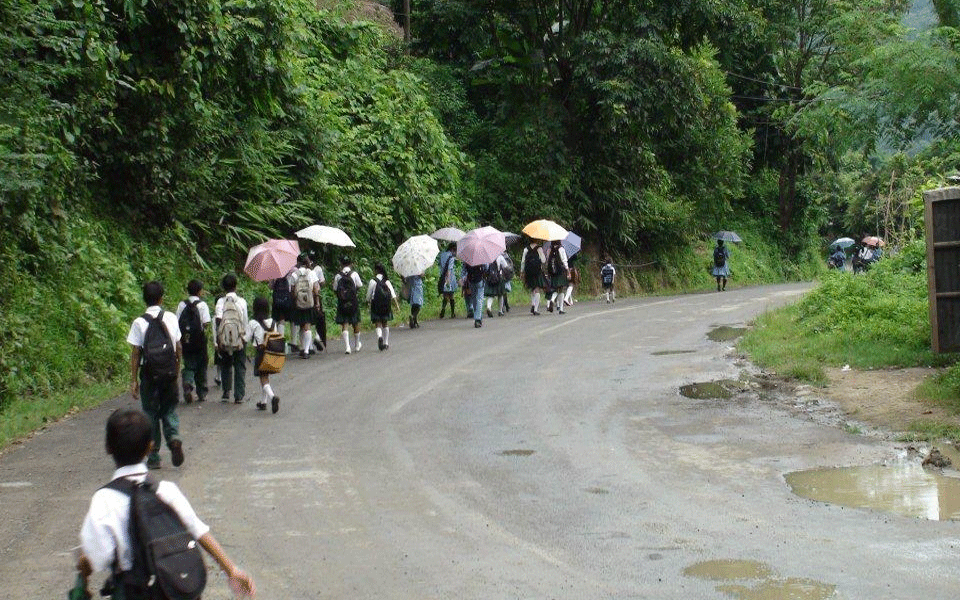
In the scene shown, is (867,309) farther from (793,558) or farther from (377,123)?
(377,123)

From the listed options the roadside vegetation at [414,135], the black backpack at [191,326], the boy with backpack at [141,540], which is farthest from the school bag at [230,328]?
the boy with backpack at [141,540]

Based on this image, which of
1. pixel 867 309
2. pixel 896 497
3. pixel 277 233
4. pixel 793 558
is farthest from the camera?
pixel 277 233

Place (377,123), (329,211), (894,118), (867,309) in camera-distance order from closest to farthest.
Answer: (894,118)
(867,309)
(329,211)
(377,123)

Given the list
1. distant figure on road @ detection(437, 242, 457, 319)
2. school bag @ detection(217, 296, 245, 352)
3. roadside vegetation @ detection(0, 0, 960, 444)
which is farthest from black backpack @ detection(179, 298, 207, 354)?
distant figure on road @ detection(437, 242, 457, 319)

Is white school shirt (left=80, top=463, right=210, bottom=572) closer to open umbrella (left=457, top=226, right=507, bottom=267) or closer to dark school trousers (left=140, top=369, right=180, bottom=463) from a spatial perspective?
dark school trousers (left=140, top=369, right=180, bottom=463)

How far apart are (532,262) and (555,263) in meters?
0.62

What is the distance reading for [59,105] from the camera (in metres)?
17.0

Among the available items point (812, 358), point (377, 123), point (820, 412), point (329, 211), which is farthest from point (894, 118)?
point (377, 123)

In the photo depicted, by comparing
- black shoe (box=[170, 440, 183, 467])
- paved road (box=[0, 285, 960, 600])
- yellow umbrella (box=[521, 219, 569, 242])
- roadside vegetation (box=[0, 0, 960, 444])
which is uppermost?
roadside vegetation (box=[0, 0, 960, 444])

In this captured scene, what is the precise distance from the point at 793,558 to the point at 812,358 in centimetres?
1016

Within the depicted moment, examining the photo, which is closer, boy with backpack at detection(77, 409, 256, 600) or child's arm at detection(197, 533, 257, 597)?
boy with backpack at detection(77, 409, 256, 600)

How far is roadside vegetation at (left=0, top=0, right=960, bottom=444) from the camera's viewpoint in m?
16.5

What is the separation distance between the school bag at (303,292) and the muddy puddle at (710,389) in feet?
23.5

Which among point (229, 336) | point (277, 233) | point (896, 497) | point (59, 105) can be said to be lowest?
point (896, 497)
